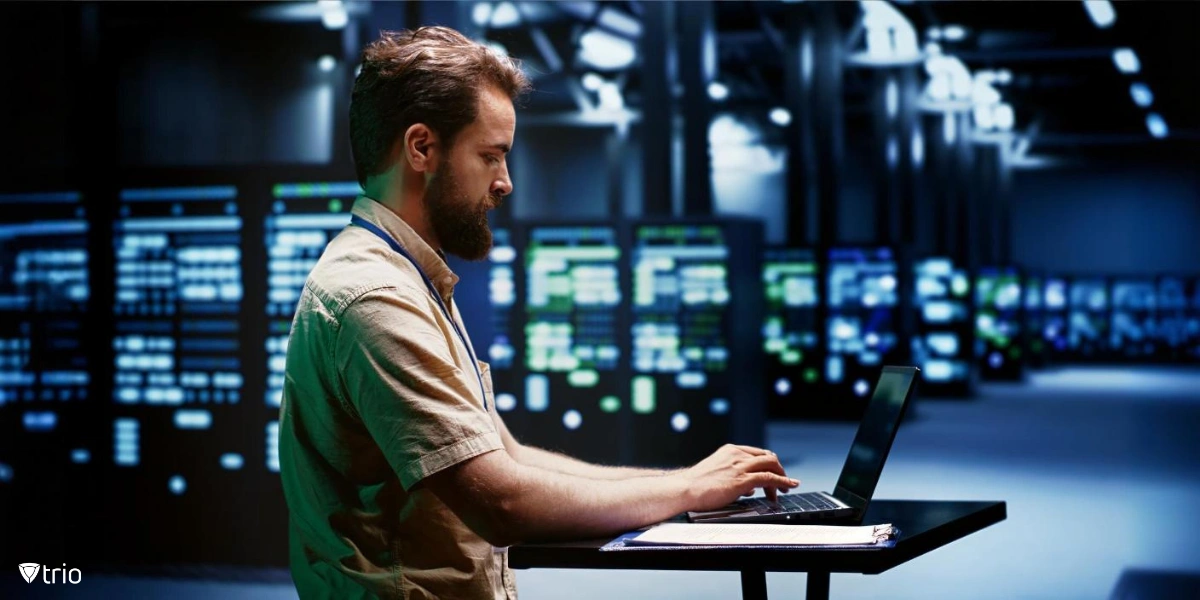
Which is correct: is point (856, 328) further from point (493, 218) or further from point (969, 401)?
point (493, 218)

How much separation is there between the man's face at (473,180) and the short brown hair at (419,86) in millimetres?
21

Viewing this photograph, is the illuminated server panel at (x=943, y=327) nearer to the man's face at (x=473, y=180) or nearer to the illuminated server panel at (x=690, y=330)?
the illuminated server panel at (x=690, y=330)

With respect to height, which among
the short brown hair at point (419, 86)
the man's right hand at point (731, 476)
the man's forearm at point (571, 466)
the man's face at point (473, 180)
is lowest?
the man's forearm at point (571, 466)

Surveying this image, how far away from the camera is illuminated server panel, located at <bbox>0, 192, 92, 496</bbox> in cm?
610

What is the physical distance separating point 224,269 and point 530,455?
156 inches

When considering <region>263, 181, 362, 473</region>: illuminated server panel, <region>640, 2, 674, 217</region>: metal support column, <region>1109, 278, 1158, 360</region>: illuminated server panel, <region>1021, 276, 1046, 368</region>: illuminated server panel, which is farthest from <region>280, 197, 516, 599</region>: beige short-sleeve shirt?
<region>1109, 278, 1158, 360</region>: illuminated server panel

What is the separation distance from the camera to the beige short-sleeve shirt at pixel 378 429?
1.74 meters

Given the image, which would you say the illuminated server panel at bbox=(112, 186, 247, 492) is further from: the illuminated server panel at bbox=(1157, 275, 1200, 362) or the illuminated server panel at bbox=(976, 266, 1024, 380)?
the illuminated server panel at bbox=(1157, 275, 1200, 362)

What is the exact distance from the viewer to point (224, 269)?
6031 millimetres

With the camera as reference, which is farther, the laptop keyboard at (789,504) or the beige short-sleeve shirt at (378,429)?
the laptop keyboard at (789,504)

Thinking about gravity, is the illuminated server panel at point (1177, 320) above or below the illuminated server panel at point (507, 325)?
below

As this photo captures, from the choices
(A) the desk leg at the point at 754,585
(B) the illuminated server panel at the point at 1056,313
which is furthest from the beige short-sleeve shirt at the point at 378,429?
(B) the illuminated server panel at the point at 1056,313

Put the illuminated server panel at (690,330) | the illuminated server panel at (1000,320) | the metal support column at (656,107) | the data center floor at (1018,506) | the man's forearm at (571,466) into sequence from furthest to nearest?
the illuminated server panel at (1000,320) → the metal support column at (656,107) → the illuminated server panel at (690,330) → the data center floor at (1018,506) → the man's forearm at (571,466)

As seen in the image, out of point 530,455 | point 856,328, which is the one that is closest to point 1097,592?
point 530,455
